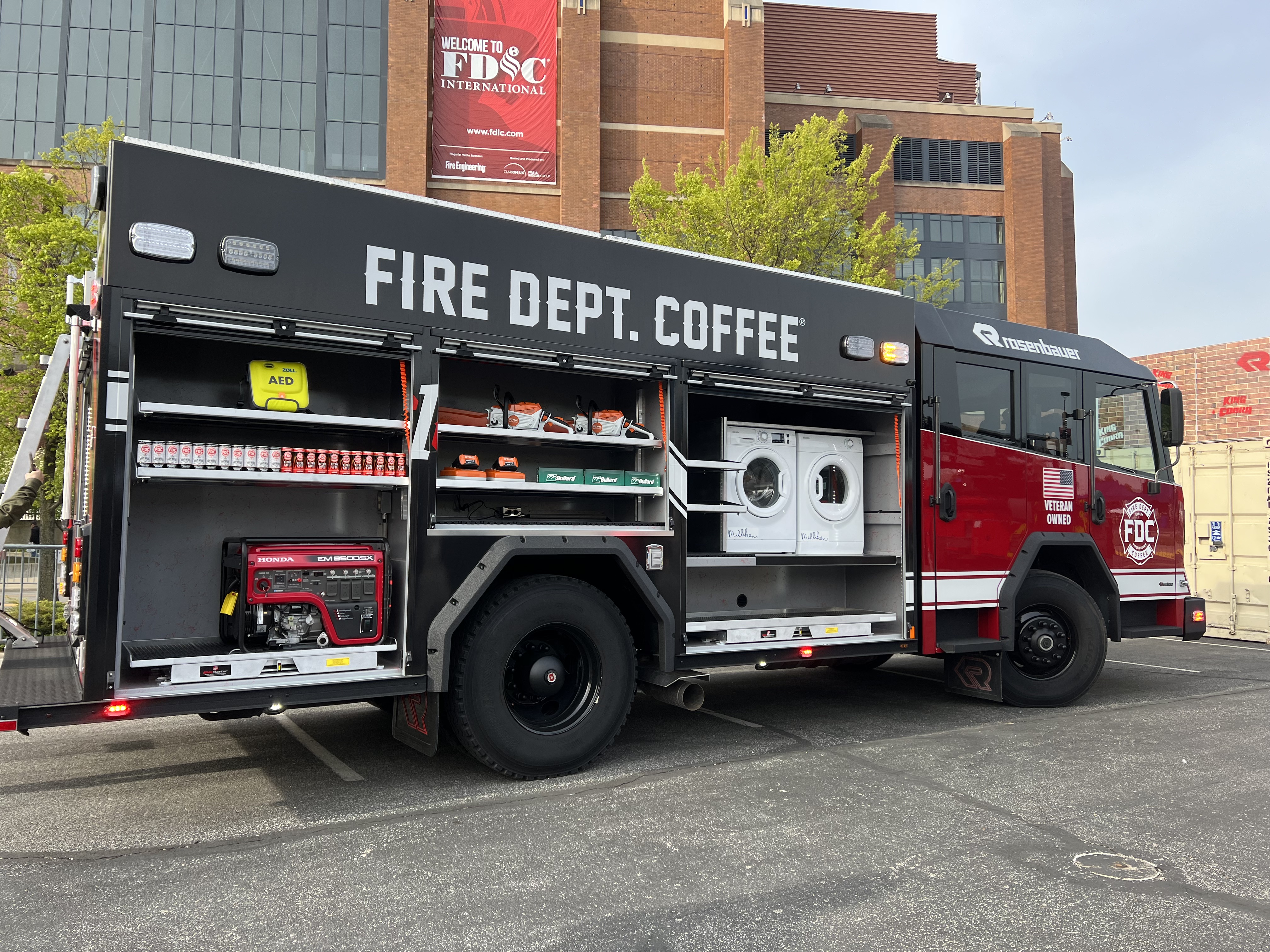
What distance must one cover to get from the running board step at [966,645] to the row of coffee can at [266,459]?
436 cm

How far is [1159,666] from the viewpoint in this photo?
32.8 ft

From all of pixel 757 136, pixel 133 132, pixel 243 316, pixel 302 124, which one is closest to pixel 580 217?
pixel 302 124

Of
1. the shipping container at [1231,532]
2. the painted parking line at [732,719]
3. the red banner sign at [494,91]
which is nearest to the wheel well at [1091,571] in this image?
the painted parking line at [732,719]

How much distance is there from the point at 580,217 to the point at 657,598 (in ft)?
92.1

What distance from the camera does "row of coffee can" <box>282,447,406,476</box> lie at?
4.55 m

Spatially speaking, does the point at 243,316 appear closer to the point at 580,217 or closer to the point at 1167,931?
the point at 1167,931

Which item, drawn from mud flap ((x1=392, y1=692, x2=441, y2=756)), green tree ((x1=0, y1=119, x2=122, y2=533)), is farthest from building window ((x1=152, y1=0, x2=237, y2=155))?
mud flap ((x1=392, y1=692, x2=441, y2=756))

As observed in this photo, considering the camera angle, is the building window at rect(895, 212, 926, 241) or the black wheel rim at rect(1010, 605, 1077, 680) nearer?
the black wheel rim at rect(1010, 605, 1077, 680)

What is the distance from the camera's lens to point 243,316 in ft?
14.0

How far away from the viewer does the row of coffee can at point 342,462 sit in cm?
455

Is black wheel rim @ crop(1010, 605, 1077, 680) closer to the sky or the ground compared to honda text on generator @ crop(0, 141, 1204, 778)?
closer to the ground

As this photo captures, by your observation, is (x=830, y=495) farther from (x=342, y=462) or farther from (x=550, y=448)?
(x=342, y=462)

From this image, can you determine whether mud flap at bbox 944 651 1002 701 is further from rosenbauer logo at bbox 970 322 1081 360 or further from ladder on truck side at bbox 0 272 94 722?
ladder on truck side at bbox 0 272 94 722

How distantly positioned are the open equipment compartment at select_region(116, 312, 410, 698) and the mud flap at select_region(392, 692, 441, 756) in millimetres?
294
